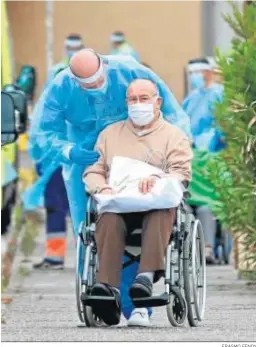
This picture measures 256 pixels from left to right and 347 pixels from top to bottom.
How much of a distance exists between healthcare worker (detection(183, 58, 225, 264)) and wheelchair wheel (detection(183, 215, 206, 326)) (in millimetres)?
4781

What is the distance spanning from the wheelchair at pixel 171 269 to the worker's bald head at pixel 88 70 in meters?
0.75

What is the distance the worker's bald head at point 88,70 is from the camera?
32.1 ft

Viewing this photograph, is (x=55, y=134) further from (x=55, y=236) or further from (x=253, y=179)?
(x=55, y=236)

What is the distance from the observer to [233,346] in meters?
8.51

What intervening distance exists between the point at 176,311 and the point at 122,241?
1.66ft

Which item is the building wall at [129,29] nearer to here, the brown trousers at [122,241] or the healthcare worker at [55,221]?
the healthcare worker at [55,221]

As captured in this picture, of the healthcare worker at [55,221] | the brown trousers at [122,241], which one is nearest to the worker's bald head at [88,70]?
the brown trousers at [122,241]

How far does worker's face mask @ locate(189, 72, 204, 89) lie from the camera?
16.3 m

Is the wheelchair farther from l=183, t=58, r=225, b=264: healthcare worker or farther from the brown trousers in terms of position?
l=183, t=58, r=225, b=264: healthcare worker

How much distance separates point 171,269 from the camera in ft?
30.6

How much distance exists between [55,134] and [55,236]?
4648 mm

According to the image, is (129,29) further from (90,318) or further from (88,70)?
(90,318)

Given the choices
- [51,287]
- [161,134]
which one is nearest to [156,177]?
[161,134]

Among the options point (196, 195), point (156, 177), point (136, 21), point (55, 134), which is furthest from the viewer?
point (136, 21)
